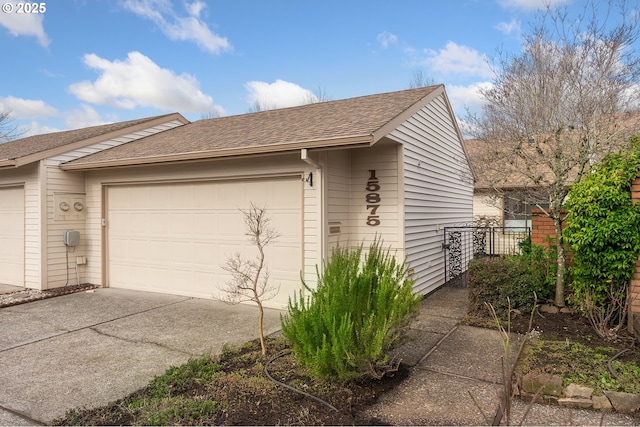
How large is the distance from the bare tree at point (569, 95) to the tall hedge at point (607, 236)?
0.53m

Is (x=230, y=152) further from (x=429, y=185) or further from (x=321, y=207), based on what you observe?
(x=429, y=185)

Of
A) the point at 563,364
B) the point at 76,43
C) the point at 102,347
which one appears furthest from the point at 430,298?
the point at 76,43

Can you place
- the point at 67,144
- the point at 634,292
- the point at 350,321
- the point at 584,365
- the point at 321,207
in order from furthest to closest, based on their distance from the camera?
the point at 67,144 → the point at 321,207 → the point at 634,292 → the point at 584,365 → the point at 350,321

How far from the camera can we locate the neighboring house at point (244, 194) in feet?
20.0

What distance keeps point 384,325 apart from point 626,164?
3619 mm

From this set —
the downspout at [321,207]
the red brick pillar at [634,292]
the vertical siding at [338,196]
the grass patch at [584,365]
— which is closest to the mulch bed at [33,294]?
the downspout at [321,207]

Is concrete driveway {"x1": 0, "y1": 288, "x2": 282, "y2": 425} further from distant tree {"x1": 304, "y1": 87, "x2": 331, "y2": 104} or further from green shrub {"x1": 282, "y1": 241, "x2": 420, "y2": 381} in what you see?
distant tree {"x1": 304, "y1": 87, "x2": 331, "y2": 104}

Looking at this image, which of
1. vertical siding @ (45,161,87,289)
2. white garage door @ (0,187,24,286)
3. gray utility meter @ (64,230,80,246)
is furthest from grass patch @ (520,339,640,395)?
white garage door @ (0,187,24,286)

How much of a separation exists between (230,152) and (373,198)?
7.90ft

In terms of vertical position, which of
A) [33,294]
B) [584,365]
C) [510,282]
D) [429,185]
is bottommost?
[33,294]

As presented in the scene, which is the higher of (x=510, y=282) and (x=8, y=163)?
(x=8, y=163)

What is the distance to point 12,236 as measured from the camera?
8.74 metres

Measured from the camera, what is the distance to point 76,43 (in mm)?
10242

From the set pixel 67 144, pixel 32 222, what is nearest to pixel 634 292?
pixel 67 144
